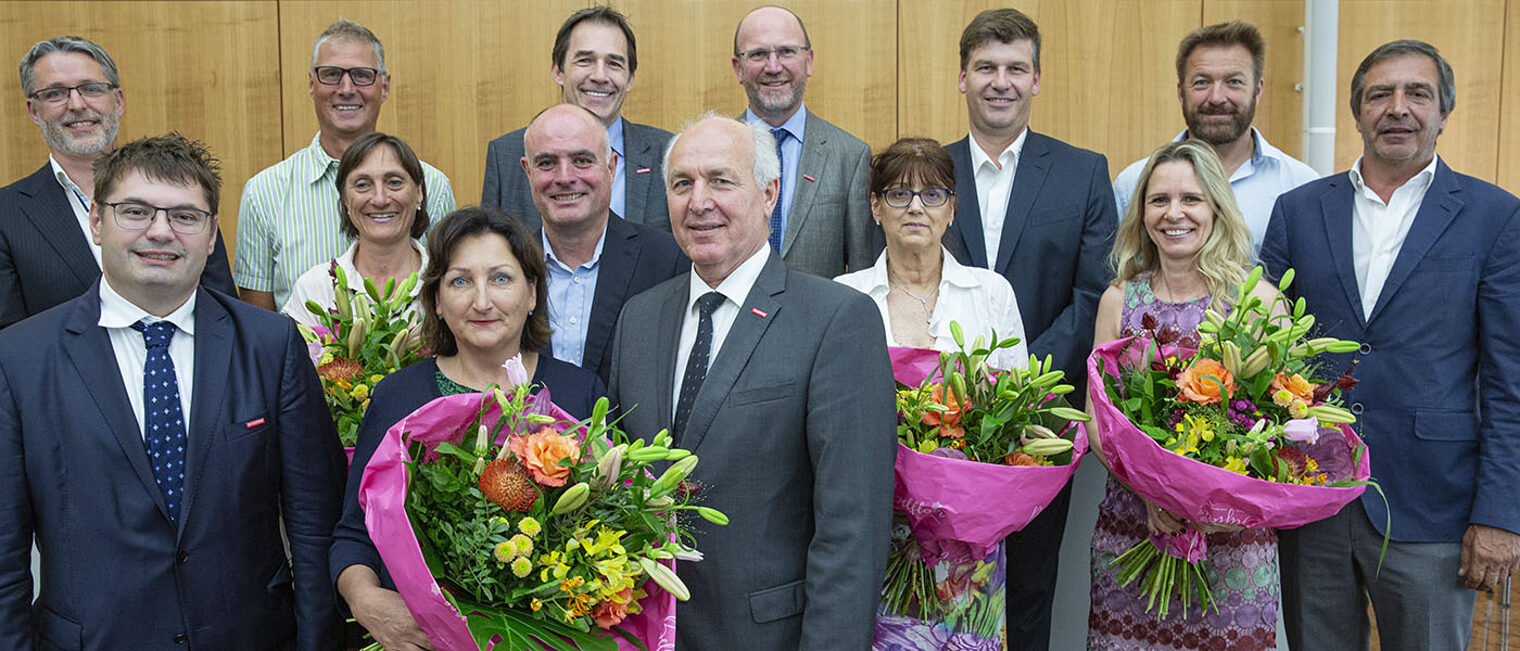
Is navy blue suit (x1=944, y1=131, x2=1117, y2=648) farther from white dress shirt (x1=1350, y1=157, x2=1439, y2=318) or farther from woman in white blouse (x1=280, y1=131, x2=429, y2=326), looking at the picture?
woman in white blouse (x1=280, y1=131, x2=429, y2=326)

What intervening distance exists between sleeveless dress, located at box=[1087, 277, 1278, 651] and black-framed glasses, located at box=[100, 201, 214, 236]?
2.27 meters

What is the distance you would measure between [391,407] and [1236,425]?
1.87 m

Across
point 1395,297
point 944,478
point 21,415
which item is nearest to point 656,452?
point 944,478

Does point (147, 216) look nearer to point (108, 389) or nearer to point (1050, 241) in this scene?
point (108, 389)

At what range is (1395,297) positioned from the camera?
321 centimetres

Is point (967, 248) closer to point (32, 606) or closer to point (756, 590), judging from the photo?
point (756, 590)

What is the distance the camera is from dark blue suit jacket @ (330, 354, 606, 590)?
2.34 metres

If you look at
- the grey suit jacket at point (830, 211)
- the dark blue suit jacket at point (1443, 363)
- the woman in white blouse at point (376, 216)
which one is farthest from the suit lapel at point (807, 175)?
the dark blue suit jacket at point (1443, 363)

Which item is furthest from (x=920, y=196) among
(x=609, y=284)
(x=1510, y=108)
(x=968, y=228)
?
(x=1510, y=108)

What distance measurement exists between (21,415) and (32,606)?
0.40 metres

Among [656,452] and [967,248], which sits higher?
[967,248]

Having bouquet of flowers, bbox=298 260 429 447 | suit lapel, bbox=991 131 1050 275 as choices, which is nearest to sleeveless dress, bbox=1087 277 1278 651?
suit lapel, bbox=991 131 1050 275

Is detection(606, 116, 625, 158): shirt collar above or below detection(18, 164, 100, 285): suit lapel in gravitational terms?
above

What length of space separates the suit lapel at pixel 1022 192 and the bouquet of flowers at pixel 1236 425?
2.66ft
